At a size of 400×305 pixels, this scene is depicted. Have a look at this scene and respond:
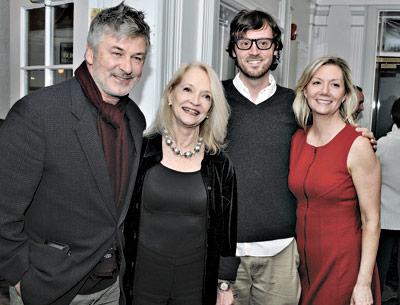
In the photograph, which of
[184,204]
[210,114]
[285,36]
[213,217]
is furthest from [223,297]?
[285,36]

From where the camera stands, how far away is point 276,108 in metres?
2.07

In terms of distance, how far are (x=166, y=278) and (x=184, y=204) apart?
29cm

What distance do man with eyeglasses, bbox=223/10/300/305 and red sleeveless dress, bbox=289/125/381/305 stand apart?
0.06 meters

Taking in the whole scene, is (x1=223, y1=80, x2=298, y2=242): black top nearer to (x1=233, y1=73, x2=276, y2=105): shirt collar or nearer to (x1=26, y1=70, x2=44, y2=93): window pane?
(x1=233, y1=73, x2=276, y2=105): shirt collar

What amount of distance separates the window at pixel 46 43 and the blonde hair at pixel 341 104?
4.51ft

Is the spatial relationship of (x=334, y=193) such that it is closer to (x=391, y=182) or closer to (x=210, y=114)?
(x=210, y=114)

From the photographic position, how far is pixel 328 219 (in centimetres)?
197

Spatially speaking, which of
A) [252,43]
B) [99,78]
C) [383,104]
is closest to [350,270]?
[252,43]

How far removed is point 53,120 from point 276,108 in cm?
97

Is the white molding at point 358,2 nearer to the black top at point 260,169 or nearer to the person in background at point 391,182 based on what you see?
the person in background at point 391,182

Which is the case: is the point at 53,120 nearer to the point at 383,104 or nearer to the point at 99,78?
the point at 99,78

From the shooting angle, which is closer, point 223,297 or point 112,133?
point 112,133

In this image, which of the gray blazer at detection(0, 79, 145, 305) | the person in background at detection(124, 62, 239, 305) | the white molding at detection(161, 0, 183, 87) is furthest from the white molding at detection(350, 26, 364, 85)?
the gray blazer at detection(0, 79, 145, 305)

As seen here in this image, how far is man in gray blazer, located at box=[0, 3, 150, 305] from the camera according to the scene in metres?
1.51
